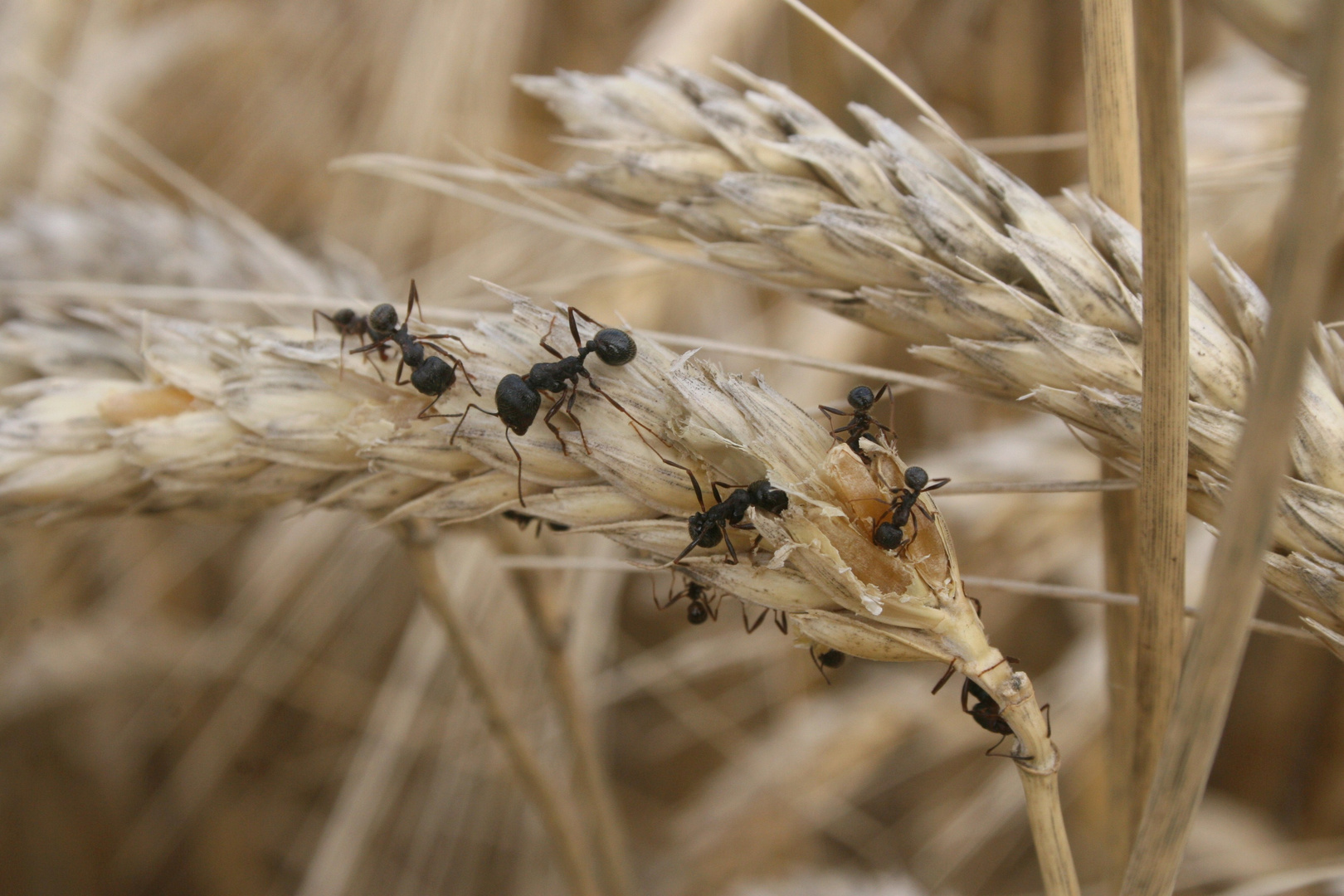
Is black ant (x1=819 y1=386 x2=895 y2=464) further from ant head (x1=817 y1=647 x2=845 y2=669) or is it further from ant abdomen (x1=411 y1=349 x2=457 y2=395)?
ant abdomen (x1=411 y1=349 x2=457 y2=395)

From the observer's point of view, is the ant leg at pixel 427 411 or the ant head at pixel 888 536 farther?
the ant leg at pixel 427 411

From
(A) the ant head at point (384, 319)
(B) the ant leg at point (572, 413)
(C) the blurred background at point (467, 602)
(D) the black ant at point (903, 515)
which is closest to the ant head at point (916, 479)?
(D) the black ant at point (903, 515)

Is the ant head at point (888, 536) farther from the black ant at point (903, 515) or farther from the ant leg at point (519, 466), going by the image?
the ant leg at point (519, 466)

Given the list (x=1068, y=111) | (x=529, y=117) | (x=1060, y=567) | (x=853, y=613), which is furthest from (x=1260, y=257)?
(x=529, y=117)

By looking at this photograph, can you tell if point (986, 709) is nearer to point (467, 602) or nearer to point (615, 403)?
point (615, 403)

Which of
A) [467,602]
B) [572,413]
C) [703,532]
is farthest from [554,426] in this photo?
[467,602]

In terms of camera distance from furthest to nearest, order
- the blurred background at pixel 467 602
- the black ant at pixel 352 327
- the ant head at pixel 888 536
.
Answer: the blurred background at pixel 467 602 < the black ant at pixel 352 327 < the ant head at pixel 888 536

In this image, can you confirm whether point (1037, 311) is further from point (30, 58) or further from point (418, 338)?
point (30, 58)
